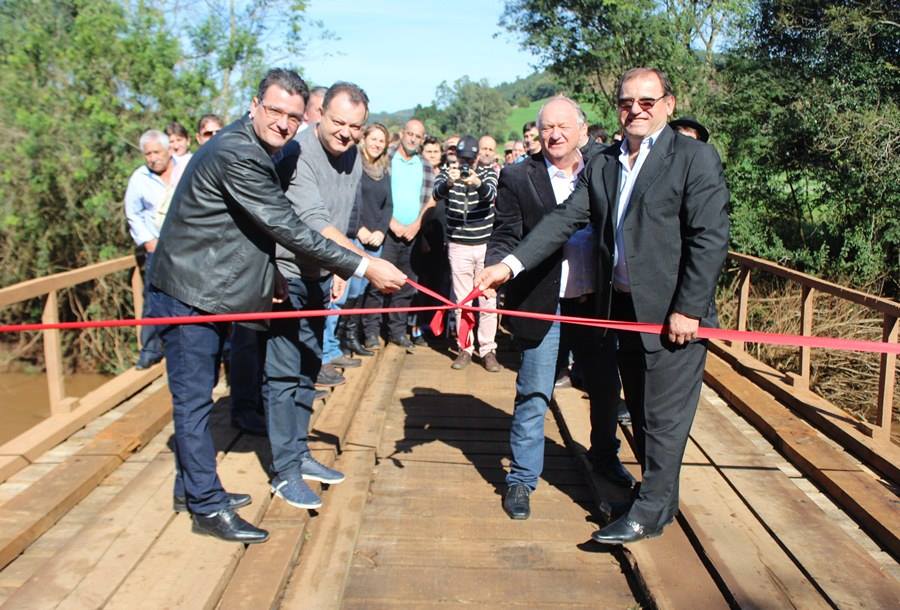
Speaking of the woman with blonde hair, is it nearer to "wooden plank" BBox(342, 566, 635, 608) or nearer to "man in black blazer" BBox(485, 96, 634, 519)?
"man in black blazer" BBox(485, 96, 634, 519)

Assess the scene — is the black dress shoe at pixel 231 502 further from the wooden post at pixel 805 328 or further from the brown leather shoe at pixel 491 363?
the wooden post at pixel 805 328

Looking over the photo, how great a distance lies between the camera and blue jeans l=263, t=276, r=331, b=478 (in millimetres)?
4113

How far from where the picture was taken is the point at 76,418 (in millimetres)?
5305

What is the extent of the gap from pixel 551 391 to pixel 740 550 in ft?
3.60

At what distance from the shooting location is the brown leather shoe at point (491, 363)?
23.3 feet

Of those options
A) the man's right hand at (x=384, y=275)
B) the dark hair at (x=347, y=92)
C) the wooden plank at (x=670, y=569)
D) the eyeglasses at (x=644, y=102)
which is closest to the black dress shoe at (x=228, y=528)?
the man's right hand at (x=384, y=275)

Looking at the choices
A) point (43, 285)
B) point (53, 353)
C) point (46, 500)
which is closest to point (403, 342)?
point (53, 353)

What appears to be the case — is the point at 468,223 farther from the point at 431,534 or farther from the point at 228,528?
the point at 228,528

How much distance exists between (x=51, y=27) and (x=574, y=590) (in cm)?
1226

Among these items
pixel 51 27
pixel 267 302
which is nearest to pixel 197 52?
pixel 51 27

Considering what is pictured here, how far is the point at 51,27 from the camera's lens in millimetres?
12578

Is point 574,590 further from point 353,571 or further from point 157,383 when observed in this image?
point 157,383

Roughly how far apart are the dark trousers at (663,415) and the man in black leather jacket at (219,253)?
1413 mm

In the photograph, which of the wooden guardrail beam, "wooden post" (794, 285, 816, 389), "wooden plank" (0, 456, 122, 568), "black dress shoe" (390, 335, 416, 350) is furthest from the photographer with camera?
"wooden plank" (0, 456, 122, 568)
